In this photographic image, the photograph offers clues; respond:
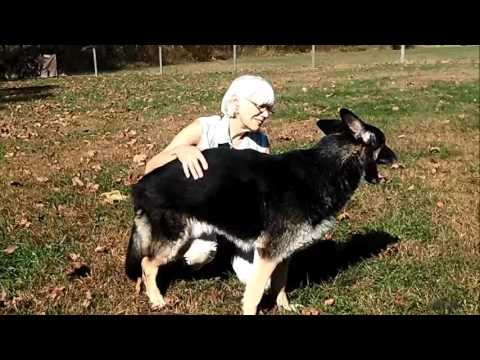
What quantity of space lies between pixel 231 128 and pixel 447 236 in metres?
1.95

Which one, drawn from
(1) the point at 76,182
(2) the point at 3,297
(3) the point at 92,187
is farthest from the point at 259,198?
(1) the point at 76,182

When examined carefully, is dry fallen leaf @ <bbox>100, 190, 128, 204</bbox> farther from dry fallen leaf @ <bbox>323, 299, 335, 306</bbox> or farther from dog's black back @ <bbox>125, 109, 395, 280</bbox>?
dry fallen leaf @ <bbox>323, 299, 335, 306</bbox>

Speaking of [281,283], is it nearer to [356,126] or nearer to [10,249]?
[356,126]

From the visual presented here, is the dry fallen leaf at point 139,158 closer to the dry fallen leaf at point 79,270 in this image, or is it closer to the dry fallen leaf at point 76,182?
the dry fallen leaf at point 76,182

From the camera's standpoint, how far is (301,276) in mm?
4133

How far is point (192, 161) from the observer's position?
3.32 meters

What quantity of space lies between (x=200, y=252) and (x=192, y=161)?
2.34 feet

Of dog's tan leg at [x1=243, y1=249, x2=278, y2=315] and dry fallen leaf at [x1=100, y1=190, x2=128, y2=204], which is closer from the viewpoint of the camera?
dog's tan leg at [x1=243, y1=249, x2=278, y2=315]

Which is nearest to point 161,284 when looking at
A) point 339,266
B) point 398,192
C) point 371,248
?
point 339,266

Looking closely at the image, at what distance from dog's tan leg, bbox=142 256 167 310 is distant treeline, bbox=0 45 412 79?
1270 mm

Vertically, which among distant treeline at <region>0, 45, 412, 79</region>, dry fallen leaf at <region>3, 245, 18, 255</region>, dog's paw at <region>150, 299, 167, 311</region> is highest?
distant treeline at <region>0, 45, 412, 79</region>

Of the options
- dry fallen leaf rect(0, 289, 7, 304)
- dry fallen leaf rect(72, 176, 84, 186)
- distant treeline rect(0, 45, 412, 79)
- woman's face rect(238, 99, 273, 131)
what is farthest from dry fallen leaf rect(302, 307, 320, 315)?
dry fallen leaf rect(72, 176, 84, 186)

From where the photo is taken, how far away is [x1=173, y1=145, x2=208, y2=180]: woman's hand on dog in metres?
3.31

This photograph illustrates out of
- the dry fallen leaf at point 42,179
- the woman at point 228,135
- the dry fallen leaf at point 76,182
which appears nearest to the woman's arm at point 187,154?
the woman at point 228,135
